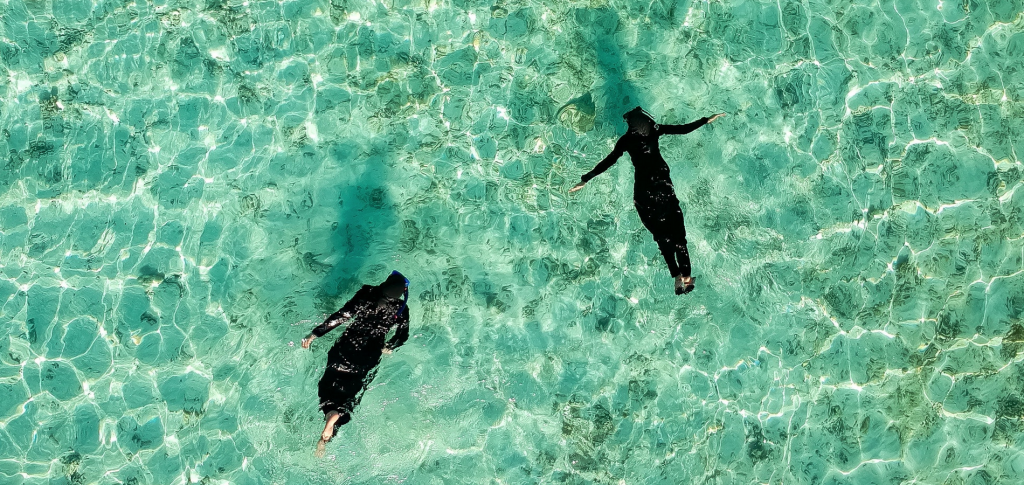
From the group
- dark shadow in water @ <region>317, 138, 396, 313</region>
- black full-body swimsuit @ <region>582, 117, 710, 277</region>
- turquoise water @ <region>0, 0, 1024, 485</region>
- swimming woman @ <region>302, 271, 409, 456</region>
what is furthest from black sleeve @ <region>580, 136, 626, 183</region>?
dark shadow in water @ <region>317, 138, 396, 313</region>

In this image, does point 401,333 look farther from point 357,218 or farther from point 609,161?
point 609,161

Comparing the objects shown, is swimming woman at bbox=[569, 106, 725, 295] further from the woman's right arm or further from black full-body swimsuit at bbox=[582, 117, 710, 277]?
the woman's right arm

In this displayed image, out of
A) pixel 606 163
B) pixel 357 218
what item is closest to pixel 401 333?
pixel 357 218

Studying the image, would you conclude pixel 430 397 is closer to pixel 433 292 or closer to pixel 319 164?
pixel 433 292

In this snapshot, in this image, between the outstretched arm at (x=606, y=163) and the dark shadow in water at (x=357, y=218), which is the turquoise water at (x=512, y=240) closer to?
the dark shadow in water at (x=357, y=218)

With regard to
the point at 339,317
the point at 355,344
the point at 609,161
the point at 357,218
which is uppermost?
the point at 609,161
